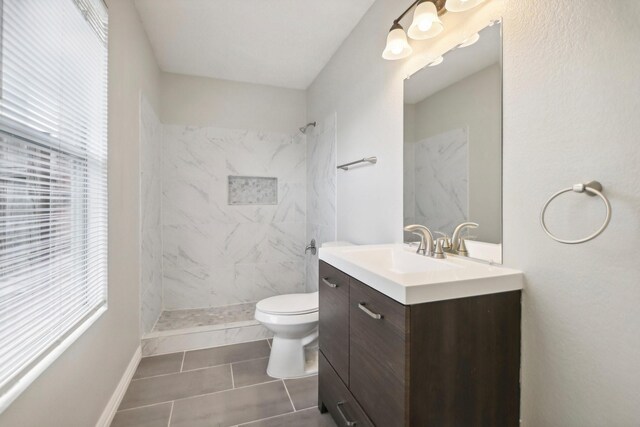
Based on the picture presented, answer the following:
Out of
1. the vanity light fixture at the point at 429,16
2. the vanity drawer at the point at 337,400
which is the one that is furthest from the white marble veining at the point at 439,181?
the vanity drawer at the point at 337,400

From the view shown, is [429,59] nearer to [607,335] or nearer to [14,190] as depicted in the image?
[607,335]

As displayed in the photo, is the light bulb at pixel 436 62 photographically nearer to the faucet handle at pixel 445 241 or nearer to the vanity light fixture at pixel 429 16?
the vanity light fixture at pixel 429 16

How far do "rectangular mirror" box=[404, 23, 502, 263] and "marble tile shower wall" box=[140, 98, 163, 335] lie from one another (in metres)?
1.93

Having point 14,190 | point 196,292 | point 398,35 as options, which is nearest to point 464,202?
point 398,35

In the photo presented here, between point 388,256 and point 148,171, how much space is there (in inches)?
81.2

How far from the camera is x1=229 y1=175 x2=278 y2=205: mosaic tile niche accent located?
3258 millimetres

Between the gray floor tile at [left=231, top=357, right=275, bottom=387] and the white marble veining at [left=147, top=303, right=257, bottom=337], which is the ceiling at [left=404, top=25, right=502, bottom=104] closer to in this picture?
the gray floor tile at [left=231, top=357, right=275, bottom=387]

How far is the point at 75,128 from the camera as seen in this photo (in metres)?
1.31

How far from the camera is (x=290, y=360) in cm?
211

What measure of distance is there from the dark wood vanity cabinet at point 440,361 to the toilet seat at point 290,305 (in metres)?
0.95

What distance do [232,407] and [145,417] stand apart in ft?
1.50

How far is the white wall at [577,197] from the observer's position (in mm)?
780

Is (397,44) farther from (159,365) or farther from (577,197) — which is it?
(159,365)

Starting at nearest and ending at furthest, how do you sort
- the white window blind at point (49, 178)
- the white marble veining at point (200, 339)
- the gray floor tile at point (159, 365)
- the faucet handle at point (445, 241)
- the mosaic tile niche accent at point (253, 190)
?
the white window blind at point (49, 178) → the faucet handle at point (445, 241) → the gray floor tile at point (159, 365) → the white marble veining at point (200, 339) → the mosaic tile niche accent at point (253, 190)
